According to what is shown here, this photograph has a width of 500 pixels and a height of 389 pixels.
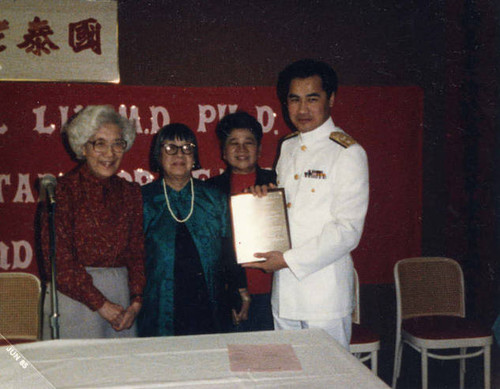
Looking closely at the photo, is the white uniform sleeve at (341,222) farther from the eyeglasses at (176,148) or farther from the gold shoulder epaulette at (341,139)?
the eyeglasses at (176,148)

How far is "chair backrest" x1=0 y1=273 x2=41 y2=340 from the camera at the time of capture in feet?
8.32

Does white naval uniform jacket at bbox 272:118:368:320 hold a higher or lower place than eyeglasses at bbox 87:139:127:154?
lower

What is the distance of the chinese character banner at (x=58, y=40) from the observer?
2834mm

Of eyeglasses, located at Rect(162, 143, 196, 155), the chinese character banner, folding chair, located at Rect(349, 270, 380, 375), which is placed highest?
the chinese character banner

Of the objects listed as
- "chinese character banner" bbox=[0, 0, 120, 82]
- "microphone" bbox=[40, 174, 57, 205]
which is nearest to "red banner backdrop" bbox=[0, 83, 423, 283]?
"chinese character banner" bbox=[0, 0, 120, 82]

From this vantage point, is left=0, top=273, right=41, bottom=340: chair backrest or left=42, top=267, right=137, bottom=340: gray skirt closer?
left=42, top=267, right=137, bottom=340: gray skirt

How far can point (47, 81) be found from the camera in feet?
9.47

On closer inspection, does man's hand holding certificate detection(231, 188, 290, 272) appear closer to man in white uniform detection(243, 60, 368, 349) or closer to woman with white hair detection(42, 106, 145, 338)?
man in white uniform detection(243, 60, 368, 349)

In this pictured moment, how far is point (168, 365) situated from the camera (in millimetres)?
1268

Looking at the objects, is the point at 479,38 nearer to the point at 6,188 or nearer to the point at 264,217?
the point at 264,217

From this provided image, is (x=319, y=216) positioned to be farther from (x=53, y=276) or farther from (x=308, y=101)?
(x=53, y=276)

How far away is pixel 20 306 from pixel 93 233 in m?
0.88

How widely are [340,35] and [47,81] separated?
194cm

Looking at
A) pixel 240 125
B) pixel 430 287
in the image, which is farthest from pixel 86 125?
pixel 430 287
